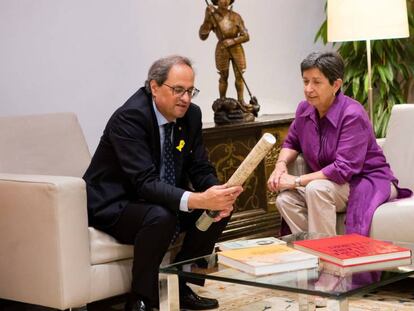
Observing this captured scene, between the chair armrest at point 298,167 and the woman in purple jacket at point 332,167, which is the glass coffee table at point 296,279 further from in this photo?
the chair armrest at point 298,167

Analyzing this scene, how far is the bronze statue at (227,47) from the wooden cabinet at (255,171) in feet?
0.31

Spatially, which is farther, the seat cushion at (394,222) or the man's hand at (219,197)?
the seat cushion at (394,222)

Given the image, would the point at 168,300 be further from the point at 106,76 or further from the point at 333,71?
the point at 106,76

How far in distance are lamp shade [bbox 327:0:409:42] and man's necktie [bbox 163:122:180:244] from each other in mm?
1373

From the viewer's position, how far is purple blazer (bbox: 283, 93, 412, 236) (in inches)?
144

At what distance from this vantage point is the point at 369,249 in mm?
2752

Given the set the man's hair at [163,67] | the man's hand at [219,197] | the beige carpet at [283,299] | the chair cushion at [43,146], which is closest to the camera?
the man's hand at [219,197]

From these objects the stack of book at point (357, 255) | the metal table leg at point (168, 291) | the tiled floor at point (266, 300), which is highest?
the stack of book at point (357, 255)

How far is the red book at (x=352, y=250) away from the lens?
2.68 meters

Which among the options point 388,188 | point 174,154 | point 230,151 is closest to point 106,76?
point 230,151

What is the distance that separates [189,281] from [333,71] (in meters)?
1.13

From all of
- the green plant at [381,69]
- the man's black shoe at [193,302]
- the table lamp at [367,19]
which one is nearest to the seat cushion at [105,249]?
the man's black shoe at [193,302]

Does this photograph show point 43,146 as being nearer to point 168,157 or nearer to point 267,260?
point 168,157

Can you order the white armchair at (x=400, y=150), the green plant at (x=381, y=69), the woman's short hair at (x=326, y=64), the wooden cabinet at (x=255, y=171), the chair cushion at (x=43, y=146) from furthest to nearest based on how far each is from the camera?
the green plant at (x=381, y=69), the wooden cabinet at (x=255, y=171), the white armchair at (x=400, y=150), the woman's short hair at (x=326, y=64), the chair cushion at (x=43, y=146)
